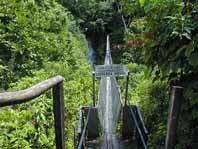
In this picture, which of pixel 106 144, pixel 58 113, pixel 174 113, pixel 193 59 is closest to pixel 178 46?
pixel 193 59

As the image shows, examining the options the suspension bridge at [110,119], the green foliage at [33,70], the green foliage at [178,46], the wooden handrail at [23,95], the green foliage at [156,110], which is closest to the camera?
the wooden handrail at [23,95]

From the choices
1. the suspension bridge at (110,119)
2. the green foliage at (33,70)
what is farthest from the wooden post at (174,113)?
the suspension bridge at (110,119)

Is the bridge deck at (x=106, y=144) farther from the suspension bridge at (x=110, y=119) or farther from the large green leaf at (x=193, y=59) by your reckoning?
the large green leaf at (x=193, y=59)

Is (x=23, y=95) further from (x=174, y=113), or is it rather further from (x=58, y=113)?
(x=174, y=113)

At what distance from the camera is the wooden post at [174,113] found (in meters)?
2.16

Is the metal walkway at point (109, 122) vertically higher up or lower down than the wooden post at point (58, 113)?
lower down

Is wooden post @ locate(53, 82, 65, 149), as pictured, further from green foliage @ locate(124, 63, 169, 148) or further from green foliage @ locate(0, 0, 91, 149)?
green foliage @ locate(124, 63, 169, 148)

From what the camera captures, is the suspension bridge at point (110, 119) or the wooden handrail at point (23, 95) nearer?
the wooden handrail at point (23, 95)

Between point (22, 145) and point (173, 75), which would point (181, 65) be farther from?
point (22, 145)

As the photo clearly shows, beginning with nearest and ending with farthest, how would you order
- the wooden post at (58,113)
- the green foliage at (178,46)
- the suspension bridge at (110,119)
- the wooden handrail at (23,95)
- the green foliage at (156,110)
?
the wooden handrail at (23,95), the wooden post at (58,113), the green foliage at (178,46), the green foliage at (156,110), the suspension bridge at (110,119)

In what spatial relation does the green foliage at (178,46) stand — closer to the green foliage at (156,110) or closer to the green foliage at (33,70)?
the green foliage at (156,110)

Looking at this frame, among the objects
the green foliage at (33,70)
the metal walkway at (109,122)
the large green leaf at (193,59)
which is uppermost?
the large green leaf at (193,59)

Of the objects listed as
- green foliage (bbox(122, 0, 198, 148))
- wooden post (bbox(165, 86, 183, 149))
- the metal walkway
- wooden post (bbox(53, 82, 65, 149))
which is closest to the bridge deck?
the metal walkway

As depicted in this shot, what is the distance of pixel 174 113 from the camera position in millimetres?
2203
